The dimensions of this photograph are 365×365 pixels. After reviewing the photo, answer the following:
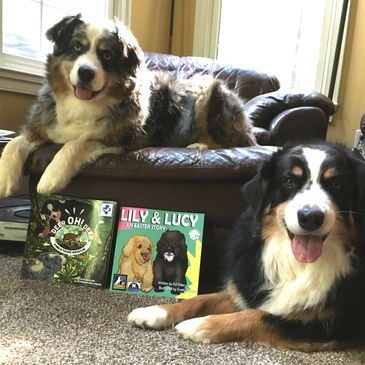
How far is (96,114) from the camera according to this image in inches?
88.4

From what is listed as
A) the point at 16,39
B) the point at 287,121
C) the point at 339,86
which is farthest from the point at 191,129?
the point at 339,86

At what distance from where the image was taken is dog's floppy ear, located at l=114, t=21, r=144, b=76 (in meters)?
2.19

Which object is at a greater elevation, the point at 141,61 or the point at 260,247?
the point at 141,61

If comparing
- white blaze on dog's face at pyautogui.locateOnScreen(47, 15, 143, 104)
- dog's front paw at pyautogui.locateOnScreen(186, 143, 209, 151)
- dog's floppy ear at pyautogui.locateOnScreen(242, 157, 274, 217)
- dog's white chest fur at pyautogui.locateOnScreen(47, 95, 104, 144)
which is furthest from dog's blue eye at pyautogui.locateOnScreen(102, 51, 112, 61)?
dog's floppy ear at pyautogui.locateOnScreen(242, 157, 274, 217)

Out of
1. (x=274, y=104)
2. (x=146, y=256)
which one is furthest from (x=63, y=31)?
(x=274, y=104)

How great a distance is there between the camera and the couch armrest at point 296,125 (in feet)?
10.5

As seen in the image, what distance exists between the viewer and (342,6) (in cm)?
467

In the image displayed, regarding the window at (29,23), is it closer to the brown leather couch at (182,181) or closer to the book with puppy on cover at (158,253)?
the brown leather couch at (182,181)

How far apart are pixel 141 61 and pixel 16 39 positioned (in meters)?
1.70

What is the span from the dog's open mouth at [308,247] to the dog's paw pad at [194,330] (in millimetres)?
406

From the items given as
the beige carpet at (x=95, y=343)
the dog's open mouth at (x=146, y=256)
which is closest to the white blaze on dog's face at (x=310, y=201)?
the beige carpet at (x=95, y=343)

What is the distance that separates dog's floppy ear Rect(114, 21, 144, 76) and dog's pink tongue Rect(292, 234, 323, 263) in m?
1.20

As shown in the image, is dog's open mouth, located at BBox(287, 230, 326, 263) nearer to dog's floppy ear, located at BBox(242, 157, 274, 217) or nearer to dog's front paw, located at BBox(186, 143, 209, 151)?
dog's floppy ear, located at BBox(242, 157, 274, 217)

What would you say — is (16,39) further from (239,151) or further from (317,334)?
(317,334)
